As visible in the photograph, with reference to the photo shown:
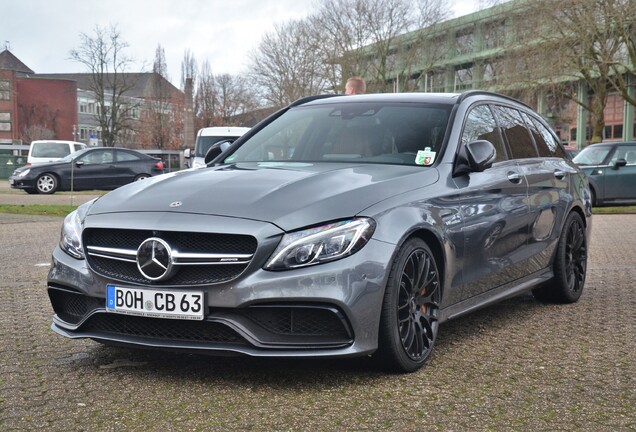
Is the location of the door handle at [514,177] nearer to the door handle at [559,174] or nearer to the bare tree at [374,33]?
the door handle at [559,174]

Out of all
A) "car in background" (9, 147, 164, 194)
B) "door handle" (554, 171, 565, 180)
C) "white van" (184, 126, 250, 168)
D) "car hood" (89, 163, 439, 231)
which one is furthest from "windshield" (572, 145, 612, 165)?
"car hood" (89, 163, 439, 231)

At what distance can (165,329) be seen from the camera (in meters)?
4.04

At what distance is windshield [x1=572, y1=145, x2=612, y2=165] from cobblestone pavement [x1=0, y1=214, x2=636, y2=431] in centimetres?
1424

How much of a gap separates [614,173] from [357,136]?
599 inches

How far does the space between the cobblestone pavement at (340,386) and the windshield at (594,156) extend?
14237 millimetres

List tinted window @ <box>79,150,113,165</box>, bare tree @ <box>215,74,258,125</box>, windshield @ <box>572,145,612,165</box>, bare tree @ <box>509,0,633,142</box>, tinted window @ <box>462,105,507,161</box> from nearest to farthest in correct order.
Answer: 1. tinted window @ <box>462,105,507,161</box>
2. windshield @ <box>572,145,612,165</box>
3. tinted window @ <box>79,150,113,165</box>
4. bare tree @ <box>509,0,633,142</box>
5. bare tree @ <box>215,74,258,125</box>

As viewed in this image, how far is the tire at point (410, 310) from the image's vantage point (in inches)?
163

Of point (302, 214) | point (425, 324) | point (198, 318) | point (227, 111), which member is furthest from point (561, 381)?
point (227, 111)

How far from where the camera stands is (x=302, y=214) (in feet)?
13.1

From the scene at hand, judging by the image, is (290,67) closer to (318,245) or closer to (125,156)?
(125,156)

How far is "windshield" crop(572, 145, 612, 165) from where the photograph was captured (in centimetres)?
1936

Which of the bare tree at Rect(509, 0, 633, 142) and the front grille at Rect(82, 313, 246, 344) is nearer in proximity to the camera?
the front grille at Rect(82, 313, 246, 344)

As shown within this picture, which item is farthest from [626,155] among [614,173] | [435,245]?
[435,245]

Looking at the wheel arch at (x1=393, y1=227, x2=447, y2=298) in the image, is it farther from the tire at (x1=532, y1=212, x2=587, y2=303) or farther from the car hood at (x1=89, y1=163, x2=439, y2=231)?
the tire at (x1=532, y1=212, x2=587, y2=303)
